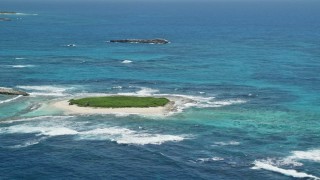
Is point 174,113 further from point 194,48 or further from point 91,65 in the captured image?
point 194,48

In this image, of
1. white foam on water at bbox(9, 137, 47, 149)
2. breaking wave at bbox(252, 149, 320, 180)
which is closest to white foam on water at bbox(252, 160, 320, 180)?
breaking wave at bbox(252, 149, 320, 180)

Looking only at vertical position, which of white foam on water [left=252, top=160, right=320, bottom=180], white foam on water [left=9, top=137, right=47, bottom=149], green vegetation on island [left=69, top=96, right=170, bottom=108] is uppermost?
green vegetation on island [left=69, top=96, right=170, bottom=108]

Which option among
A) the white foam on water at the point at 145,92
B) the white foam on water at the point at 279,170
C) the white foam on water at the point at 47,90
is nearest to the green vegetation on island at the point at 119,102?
the white foam on water at the point at 145,92

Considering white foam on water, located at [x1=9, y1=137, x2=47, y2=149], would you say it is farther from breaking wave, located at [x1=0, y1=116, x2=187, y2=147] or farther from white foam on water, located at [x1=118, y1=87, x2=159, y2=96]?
white foam on water, located at [x1=118, y1=87, x2=159, y2=96]

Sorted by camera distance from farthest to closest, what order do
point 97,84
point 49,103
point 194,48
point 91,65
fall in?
point 194,48
point 91,65
point 97,84
point 49,103

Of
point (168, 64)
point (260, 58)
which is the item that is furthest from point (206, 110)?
point (260, 58)
